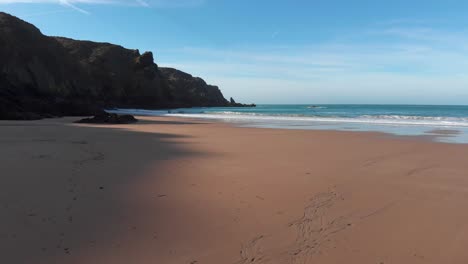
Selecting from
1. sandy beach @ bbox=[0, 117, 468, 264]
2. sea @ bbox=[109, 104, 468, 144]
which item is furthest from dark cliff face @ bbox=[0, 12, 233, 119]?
sandy beach @ bbox=[0, 117, 468, 264]

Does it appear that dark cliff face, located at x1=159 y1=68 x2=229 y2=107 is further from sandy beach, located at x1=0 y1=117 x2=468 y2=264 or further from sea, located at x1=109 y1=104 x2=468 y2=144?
sandy beach, located at x1=0 y1=117 x2=468 y2=264

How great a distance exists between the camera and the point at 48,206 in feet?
13.2

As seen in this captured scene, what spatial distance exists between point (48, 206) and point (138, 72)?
78.2 metres

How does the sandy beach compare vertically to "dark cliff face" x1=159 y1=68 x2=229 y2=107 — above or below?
below

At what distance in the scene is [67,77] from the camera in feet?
170

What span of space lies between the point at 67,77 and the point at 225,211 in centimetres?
5436

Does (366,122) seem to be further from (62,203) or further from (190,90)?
(190,90)

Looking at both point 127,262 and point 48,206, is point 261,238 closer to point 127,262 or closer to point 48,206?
point 127,262

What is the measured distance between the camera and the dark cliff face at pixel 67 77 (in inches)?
1140

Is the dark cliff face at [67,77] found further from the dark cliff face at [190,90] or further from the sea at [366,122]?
the sea at [366,122]

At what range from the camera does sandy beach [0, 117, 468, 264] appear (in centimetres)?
314

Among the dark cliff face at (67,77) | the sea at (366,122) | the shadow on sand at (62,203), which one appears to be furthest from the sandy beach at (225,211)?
the dark cliff face at (67,77)

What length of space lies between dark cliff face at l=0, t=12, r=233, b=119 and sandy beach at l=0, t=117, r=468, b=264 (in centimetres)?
1755

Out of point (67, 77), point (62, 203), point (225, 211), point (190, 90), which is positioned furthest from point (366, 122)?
point (190, 90)
